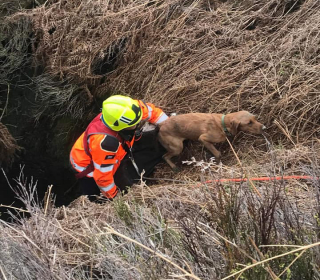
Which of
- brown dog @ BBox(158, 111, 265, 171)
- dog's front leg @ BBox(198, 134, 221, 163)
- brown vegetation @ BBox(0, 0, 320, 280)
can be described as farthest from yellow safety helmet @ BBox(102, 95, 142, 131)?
dog's front leg @ BBox(198, 134, 221, 163)

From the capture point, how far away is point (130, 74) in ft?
24.9

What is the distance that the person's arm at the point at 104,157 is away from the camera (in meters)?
5.39

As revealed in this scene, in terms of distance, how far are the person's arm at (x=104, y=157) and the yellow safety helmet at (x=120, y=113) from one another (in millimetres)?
229

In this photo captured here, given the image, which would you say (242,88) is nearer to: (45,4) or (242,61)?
(242,61)

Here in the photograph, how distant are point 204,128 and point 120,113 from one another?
1374 millimetres

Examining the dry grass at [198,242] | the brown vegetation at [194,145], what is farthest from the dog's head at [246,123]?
the dry grass at [198,242]

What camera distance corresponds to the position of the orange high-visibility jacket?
17.7 feet

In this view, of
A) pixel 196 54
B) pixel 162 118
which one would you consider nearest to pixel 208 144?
pixel 162 118

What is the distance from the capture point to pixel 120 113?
526 cm

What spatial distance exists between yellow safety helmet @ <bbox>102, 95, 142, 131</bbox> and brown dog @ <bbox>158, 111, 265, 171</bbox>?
0.87 m

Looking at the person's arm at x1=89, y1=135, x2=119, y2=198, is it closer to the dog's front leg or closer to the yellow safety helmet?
the yellow safety helmet

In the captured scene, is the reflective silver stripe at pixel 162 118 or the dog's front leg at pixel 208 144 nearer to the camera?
the dog's front leg at pixel 208 144

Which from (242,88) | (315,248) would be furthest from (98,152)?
(315,248)

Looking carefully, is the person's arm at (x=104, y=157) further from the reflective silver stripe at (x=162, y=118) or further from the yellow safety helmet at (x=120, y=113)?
the reflective silver stripe at (x=162, y=118)
